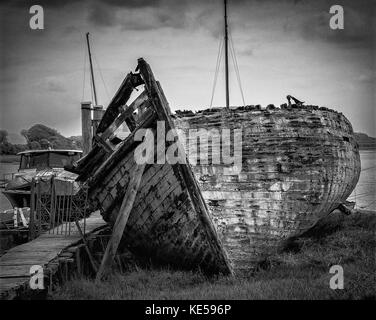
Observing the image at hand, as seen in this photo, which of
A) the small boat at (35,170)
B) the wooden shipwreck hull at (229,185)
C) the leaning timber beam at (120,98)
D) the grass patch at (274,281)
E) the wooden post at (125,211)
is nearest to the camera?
the grass patch at (274,281)

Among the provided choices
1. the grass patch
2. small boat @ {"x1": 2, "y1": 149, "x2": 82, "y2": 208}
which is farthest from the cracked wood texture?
small boat @ {"x1": 2, "y1": 149, "x2": 82, "y2": 208}

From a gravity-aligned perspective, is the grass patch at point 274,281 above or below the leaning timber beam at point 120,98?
below

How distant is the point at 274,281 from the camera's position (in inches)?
220

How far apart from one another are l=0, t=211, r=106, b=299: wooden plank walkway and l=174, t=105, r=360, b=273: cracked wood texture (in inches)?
115

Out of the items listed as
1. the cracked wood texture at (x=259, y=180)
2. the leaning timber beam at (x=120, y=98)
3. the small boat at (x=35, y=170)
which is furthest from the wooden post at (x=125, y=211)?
the small boat at (x=35, y=170)

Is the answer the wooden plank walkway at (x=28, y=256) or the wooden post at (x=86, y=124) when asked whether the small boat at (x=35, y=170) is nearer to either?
the wooden post at (x=86, y=124)

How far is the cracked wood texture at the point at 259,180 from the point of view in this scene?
5.89m

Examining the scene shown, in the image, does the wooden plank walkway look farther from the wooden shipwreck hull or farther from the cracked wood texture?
the cracked wood texture

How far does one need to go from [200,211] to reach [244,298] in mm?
1469

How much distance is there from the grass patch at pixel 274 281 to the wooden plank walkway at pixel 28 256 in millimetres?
602

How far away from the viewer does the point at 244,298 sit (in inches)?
197

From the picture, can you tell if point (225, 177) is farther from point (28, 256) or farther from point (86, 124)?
point (86, 124)

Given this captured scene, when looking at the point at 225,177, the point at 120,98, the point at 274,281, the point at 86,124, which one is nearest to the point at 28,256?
the point at 120,98

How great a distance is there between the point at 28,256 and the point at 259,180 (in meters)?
4.17
